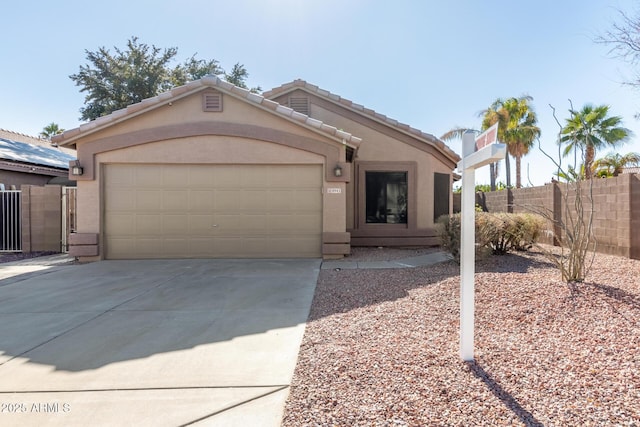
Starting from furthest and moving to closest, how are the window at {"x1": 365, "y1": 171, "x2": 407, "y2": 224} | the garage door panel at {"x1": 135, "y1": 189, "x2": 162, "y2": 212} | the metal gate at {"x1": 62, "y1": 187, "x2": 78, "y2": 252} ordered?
the window at {"x1": 365, "y1": 171, "x2": 407, "y2": 224} → the metal gate at {"x1": 62, "y1": 187, "x2": 78, "y2": 252} → the garage door panel at {"x1": 135, "y1": 189, "x2": 162, "y2": 212}

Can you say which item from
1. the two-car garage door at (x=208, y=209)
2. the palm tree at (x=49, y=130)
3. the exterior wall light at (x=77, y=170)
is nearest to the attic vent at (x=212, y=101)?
the two-car garage door at (x=208, y=209)

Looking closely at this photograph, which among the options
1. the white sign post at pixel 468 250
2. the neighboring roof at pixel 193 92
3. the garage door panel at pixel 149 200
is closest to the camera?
the white sign post at pixel 468 250

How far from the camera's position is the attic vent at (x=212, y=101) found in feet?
31.8

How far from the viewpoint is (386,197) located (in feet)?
40.4

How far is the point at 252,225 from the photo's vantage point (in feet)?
32.6

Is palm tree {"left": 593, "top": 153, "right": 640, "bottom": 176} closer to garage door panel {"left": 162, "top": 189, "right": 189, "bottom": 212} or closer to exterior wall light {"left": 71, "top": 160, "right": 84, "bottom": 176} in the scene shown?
garage door panel {"left": 162, "top": 189, "right": 189, "bottom": 212}

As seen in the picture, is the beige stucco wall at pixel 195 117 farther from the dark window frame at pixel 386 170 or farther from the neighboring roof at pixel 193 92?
the dark window frame at pixel 386 170

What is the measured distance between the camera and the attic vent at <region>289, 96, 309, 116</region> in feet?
42.2

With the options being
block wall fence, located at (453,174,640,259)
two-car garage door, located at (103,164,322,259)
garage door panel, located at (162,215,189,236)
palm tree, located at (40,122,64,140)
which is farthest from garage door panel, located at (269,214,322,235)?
palm tree, located at (40,122,64,140)

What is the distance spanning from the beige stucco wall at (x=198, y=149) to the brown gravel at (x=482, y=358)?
15.9 ft

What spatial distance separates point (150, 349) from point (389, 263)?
20.2 ft

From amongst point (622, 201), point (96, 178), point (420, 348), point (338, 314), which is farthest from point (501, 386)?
point (96, 178)

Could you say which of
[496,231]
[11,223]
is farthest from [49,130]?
[496,231]

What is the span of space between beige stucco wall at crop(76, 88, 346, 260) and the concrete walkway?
1095 mm
